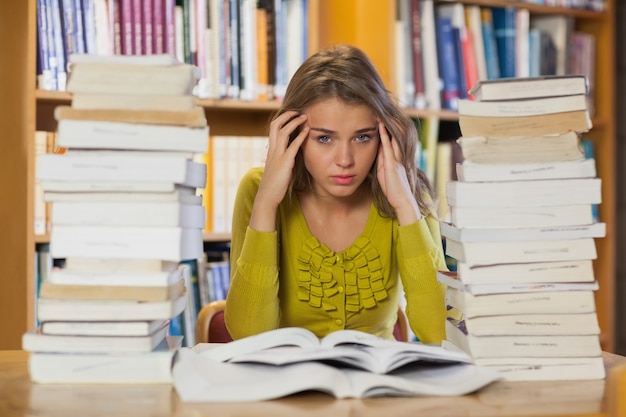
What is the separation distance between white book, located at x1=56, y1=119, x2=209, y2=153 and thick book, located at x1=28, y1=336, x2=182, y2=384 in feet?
0.91

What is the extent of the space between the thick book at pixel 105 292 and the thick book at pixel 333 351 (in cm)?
12

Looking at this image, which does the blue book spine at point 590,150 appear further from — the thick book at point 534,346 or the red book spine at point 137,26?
the thick book at point 534,346

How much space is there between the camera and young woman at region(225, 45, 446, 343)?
174 cm

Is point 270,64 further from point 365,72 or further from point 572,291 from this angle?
point 572,291

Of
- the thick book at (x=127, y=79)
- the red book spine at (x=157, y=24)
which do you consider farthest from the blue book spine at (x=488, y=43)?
the thick book at (x=127, y=79)

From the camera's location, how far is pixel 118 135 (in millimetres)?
1177

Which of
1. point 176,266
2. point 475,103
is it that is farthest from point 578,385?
point 176,266

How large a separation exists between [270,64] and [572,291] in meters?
1.61

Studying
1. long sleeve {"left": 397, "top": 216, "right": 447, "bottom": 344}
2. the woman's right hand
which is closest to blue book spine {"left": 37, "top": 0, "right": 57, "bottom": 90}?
the woman's right hand

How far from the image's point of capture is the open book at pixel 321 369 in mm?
1081

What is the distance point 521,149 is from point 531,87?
3.6 inches

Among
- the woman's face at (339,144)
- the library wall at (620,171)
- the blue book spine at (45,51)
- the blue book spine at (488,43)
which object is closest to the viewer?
the woman's face at (339,144)

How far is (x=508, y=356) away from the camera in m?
1.23

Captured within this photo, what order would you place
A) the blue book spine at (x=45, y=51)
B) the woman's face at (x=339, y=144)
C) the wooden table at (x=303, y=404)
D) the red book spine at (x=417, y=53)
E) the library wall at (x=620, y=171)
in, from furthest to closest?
1. the library wall at (x=620, y=171)
2. the red book spine at (x=417, y=53)
3. the blue book spine at (x=45, y=51)
4. the woman's face at (x=339, y=144)
5. the wooden table at (x=303, y=404)
